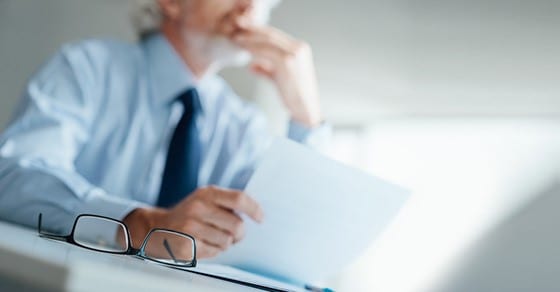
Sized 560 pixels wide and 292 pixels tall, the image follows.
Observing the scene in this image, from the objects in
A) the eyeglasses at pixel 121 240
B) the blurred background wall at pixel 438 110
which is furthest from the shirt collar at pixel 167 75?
the eyeglasses at pixel 121 240

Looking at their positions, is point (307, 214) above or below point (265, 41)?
below

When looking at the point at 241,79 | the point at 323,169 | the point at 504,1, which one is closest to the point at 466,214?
the point at 504,1

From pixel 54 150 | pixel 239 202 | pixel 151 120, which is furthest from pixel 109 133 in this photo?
pixel 239 202

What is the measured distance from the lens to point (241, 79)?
6.03 ft

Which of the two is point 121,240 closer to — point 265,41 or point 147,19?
point 265,41

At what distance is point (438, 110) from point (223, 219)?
0.64 m

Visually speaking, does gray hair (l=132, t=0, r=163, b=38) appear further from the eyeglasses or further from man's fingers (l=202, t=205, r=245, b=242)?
man's fingers (l=202, t=205, r=245, b=242)

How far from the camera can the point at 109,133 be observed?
134 cm

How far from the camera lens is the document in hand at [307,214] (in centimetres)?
79

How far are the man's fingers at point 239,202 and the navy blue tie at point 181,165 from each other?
438 mm

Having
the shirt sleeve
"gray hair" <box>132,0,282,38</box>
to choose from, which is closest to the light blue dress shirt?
the shirt sleeve

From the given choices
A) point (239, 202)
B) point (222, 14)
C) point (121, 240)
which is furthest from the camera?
point (222, 14)

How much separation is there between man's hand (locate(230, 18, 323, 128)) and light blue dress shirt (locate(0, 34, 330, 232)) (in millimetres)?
40

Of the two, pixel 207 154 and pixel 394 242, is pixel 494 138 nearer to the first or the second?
pixel 394 242
